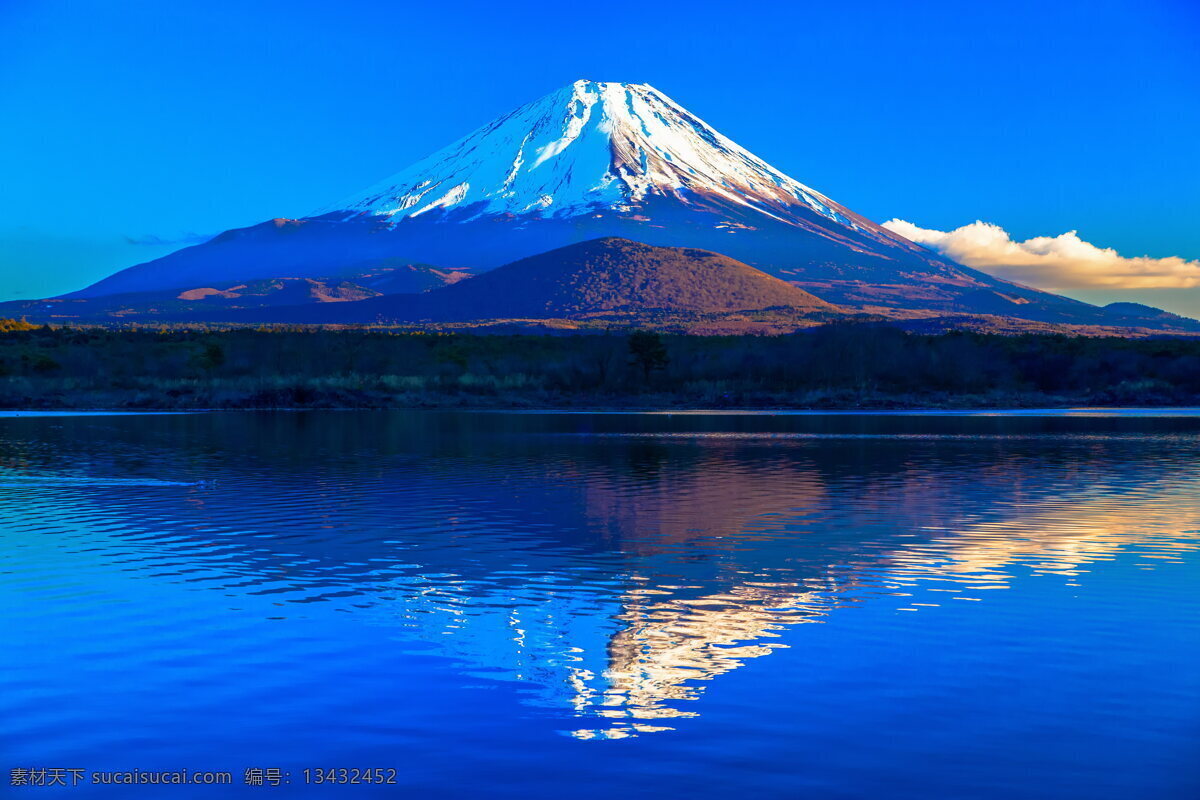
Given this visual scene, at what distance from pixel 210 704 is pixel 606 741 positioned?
2.89m

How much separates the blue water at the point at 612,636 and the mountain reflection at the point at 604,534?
7 cm

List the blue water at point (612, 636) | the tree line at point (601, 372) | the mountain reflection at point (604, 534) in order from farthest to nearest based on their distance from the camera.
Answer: the tree line at point (601, 372) < the mountain reflection at point (604, 534) < the blue water at point (612, 636)

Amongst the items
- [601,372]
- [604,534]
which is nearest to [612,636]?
[604,534]

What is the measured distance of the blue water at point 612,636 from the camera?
7.95 metres

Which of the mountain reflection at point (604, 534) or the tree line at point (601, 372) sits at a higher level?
the tree line at point (601, 372)

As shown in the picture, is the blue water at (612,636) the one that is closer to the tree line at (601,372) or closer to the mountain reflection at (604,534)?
the mountain reflection at (604,534)

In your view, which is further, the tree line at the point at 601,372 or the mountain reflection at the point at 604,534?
the tree line at the point at 601,372

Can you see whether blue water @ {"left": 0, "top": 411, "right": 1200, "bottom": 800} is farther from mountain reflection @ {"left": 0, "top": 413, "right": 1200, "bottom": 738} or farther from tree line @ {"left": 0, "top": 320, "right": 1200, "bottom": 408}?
tree line @ {"left": 0, "top": 320, "right": 1200, "bottom": 408}

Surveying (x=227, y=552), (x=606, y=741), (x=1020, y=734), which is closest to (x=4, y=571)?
(x=227, y=552)

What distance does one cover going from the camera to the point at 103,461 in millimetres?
31047

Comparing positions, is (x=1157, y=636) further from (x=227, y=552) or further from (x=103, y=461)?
(x=103, y=461)

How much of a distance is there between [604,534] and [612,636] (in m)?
7.03

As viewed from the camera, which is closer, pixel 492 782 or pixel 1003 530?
pixel 492 782

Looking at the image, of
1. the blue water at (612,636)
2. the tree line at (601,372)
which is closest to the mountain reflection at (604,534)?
the blue water at (612,636)
